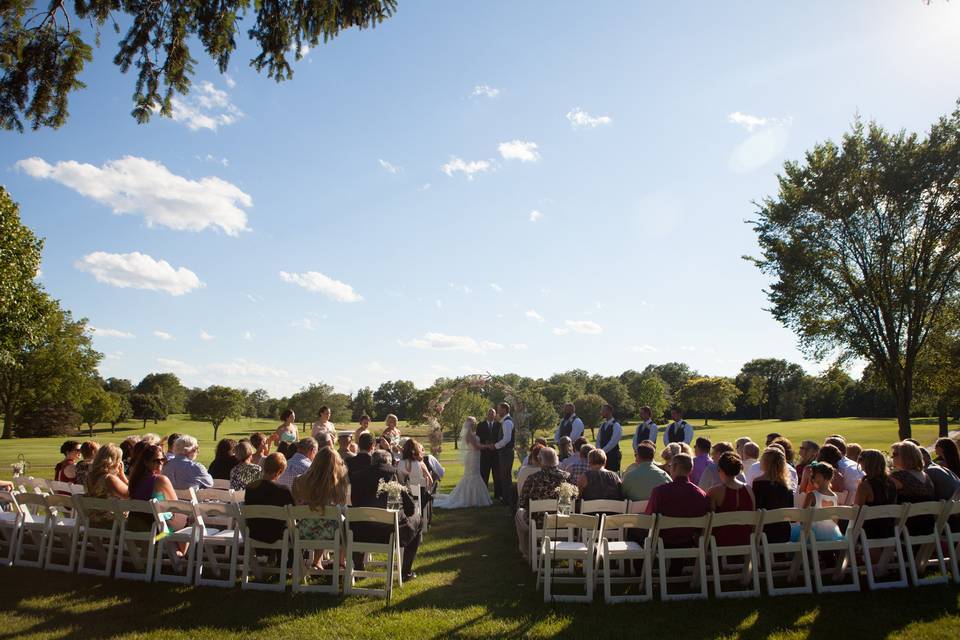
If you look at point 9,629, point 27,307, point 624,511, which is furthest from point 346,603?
point 27,307

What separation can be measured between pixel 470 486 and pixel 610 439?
333 cm

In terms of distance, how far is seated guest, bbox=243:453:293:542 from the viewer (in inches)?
246

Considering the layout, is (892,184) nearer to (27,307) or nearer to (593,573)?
(593,573)

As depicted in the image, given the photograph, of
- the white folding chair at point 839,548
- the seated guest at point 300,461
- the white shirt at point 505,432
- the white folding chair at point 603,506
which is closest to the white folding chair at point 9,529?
→ the seated guest at point 300,461

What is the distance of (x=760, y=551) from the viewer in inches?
246

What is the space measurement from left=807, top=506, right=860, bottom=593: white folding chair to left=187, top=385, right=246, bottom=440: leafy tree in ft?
191

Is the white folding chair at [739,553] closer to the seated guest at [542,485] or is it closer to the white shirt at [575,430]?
the seated guest at [542,485]

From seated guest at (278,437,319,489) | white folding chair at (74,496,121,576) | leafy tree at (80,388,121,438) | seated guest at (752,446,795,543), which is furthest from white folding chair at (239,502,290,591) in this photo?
leafy tree at (80,388,121,438)

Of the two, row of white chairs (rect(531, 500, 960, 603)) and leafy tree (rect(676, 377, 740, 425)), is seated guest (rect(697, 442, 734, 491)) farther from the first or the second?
leafy tree (rect(676, 377, 740, 425))

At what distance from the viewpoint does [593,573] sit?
5.91 meters

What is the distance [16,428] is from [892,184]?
60.5m

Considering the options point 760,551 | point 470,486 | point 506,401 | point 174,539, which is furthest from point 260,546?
point 506,401

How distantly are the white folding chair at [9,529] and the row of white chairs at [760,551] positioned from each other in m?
6.22

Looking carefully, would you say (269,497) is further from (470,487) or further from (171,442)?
(470,487)
